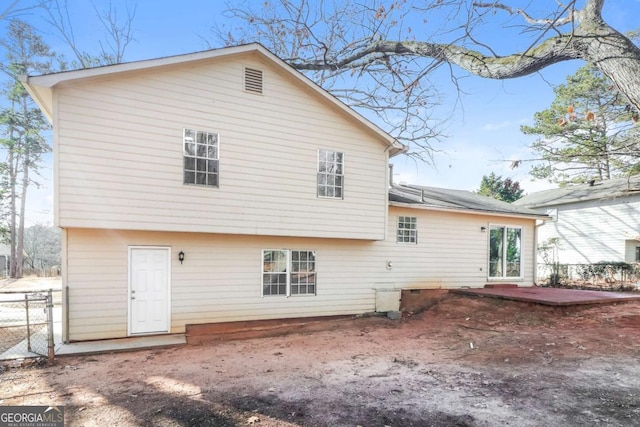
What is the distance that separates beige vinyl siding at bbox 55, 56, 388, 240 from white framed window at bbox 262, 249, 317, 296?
2.81 ft

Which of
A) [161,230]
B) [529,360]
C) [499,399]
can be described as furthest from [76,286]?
[529,360]

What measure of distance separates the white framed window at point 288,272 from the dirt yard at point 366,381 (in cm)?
127

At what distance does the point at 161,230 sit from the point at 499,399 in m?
7.07

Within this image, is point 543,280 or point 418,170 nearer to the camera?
point 418,170

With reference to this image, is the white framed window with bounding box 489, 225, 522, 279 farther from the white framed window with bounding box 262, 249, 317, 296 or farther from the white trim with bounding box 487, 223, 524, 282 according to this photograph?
the white framed window with bounding box 262, 249, 317, 296

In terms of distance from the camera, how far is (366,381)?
5.71 meters

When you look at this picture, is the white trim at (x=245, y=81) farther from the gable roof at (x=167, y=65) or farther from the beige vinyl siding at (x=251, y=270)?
the beige vinyl siding at (x=251, y=270)

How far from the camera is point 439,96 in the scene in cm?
1074

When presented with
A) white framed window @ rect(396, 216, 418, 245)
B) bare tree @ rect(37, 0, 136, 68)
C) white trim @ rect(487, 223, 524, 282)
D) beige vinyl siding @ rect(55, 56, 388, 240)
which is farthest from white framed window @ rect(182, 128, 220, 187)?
white trim @ rect(487, 223, 524, 282)

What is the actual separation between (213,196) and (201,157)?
37.7 inches

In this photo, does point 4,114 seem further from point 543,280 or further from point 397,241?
point 543,280

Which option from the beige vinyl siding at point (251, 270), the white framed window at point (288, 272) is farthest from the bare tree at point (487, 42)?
the white framed window at point (288, 272)

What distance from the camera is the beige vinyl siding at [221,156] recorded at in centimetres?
733

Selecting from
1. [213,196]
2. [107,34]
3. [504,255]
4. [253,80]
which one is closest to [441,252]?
[504,255]
